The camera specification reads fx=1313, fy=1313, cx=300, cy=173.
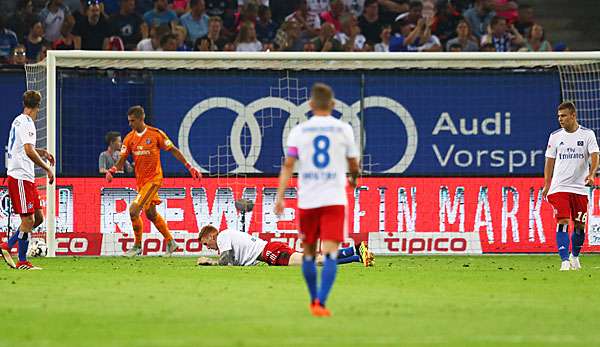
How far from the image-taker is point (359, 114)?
22969 millimetres

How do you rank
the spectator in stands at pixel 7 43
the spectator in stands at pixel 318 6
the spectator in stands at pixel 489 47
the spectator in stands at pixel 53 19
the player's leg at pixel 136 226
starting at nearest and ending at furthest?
the player's leg at pixel 136 226, the spectator in stands at pixel 7 43, the spectator in stands at pixel 489 47, the spectator in stands at pixel 53 19, the spectator in stands at pixel 318 6

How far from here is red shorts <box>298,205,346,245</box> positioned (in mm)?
11172

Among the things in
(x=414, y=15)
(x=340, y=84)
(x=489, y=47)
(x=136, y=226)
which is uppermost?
(x=414, y=15)

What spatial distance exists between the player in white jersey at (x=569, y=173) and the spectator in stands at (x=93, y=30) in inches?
441

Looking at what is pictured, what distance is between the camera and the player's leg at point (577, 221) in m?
17.6

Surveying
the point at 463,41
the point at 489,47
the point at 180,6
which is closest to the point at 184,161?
the point at 489,47

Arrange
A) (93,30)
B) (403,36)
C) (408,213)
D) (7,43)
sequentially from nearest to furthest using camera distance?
(408,213) < (7,43) < (93,30) < (403,36)

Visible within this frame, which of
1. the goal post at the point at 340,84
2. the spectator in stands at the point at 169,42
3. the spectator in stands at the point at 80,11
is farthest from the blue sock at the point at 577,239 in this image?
the spectator in stands at the point at 80,11

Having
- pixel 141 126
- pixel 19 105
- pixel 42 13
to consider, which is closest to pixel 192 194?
pixel 141 126

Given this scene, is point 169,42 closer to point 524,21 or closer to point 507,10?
point 507,10

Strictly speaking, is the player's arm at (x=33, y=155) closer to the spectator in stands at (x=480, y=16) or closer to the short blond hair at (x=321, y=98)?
the short blond hair at (x=321, y=98)

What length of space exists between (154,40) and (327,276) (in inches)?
600

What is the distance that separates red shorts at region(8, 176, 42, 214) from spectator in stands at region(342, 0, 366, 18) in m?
12.0

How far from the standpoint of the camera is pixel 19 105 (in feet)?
74.0
